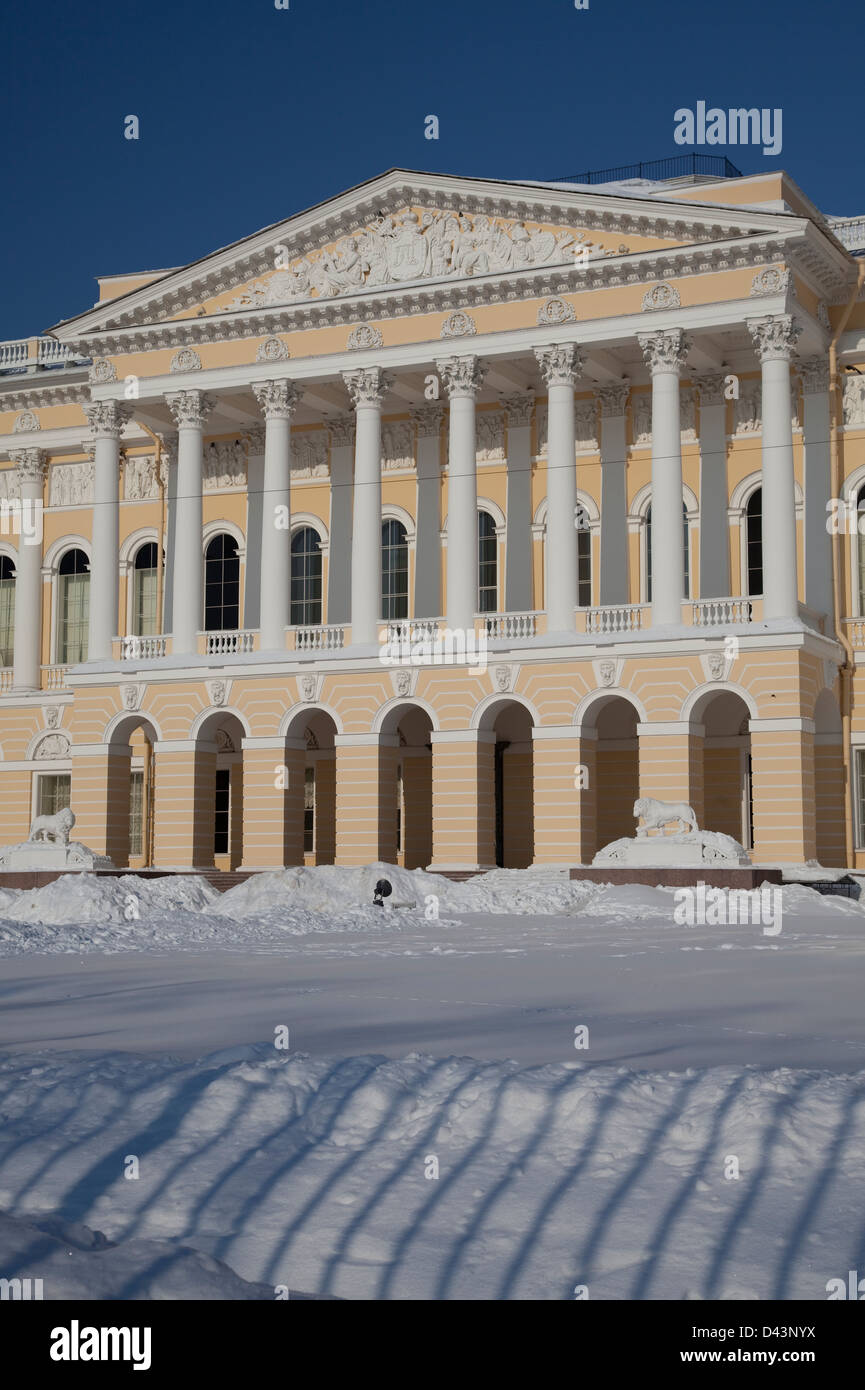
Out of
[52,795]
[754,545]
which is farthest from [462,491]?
[52,795]

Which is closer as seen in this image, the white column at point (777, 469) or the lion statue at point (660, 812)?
the lion statue at point (660, 812)

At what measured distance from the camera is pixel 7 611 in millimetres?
46312

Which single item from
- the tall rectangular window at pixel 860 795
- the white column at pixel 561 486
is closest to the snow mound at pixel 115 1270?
the white column at pixel 561 486

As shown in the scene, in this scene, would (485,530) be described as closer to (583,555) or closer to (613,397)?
(583,555)

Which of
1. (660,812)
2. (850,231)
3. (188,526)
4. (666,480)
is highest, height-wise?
(850,231)

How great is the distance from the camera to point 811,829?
3281 cm

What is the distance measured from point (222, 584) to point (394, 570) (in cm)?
503

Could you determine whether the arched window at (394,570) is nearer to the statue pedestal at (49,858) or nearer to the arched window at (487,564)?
the arched window at (487,564)

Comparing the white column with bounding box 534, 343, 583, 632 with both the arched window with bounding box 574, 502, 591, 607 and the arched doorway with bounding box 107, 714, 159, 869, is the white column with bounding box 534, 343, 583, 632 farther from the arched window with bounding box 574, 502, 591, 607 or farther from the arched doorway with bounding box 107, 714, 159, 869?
the arched doorway with bounding box 107, 714, 159, 869

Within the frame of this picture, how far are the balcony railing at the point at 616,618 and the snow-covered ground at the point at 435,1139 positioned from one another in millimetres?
21762

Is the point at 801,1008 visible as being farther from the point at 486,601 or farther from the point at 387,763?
the point at 486,601

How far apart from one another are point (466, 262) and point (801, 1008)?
27.3 metres

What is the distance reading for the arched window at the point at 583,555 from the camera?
38875mm
